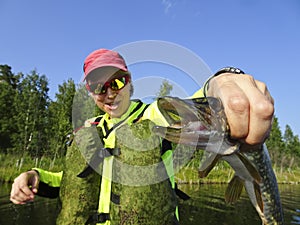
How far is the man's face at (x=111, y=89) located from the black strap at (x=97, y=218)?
0.72 meters

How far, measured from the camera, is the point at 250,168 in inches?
69.2

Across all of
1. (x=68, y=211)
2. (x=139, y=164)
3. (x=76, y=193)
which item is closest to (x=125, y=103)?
(x=139, y=164)

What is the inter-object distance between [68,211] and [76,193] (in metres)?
0.15

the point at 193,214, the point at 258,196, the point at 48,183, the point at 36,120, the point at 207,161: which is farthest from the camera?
the point at 36,120

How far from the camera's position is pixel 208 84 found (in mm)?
1630

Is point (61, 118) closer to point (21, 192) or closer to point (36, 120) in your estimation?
point (36, 120)

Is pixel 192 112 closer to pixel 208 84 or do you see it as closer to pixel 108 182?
pixel 208 84

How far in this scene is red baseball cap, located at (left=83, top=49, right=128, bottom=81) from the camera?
2.18 m

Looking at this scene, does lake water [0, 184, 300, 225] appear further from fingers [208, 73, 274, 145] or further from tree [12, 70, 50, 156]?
tree [12, 70, 50, 156]

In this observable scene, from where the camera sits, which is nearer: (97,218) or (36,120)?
(97,218)

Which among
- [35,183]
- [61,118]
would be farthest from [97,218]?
[61,118]

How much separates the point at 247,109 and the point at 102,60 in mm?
1206

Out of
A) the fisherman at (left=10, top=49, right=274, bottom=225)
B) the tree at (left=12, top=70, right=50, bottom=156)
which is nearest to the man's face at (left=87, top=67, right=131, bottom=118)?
the fisherman at (left=10, top=49, right=274, bottom=225)

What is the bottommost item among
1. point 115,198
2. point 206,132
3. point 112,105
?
point 115,198
